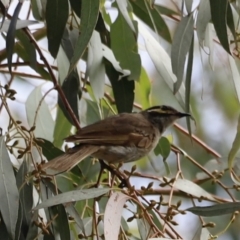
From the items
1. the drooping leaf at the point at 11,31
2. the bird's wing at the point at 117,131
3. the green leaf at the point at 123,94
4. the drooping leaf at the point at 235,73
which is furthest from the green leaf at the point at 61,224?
the drooping leaf at the point at 235,73

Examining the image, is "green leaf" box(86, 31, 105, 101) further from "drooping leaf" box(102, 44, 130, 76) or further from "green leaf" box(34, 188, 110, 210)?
"green leaf" box(34, 188, 110, 210)

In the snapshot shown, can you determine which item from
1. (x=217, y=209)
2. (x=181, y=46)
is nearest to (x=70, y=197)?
(x=217, y=209)

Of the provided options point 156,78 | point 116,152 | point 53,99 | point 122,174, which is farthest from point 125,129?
point 156,78

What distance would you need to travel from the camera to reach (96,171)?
2779mm

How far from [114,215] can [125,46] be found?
45.0 inches

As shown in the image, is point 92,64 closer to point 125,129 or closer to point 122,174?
point 125,129

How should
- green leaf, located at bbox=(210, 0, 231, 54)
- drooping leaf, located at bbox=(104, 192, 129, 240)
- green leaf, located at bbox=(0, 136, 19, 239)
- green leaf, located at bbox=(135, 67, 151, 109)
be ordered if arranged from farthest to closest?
green leaf, located at bbox=(135, 67, 151, 109) → green leaf, located at bbox=(210, 0, 231, 54) → green leaf, located at bbox=(0, 136, 19, 239) → drooping leaf, located at bbox=(104, 192, 129, 240)

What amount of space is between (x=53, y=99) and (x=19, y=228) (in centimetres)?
Result: 224

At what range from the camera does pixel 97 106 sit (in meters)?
3.20

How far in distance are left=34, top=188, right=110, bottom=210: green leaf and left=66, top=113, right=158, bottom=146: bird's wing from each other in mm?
489

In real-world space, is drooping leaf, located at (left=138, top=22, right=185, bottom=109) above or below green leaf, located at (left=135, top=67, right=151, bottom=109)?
above

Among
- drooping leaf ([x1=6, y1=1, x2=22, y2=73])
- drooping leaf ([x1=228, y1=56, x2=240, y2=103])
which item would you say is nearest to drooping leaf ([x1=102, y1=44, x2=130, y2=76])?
drooping leaf ([x1=228, y1=56, x2=240, y2=103])

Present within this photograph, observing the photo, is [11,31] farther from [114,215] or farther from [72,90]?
[114,215]

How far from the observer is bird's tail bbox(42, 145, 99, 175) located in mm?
Answer: 2230
